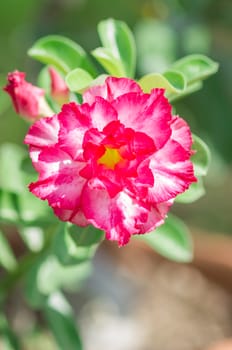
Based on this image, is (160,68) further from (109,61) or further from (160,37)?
(109,61)

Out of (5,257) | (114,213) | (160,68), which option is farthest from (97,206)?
(160,68)

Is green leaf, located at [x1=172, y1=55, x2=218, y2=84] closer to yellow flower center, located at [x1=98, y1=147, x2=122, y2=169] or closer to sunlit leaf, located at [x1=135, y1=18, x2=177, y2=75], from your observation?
yellow flower center, located at [x1=98, y1=147, x2=122, y2=169]

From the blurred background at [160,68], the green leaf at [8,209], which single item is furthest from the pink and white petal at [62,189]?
the blurred background at [160,68]

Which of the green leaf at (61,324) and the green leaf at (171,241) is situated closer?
the green leaf at (171,241)

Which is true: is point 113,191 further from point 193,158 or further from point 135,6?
point 135,6

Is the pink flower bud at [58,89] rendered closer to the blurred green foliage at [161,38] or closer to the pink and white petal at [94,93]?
the pink and white petal at [94,93]

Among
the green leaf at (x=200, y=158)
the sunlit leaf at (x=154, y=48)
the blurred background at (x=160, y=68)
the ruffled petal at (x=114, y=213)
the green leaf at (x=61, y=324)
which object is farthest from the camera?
the sunlit leaf at (x=154, y=48)

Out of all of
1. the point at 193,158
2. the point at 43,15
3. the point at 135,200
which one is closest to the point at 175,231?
the point at 193,158
